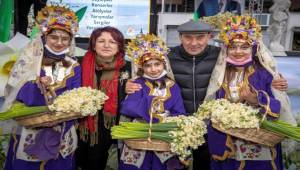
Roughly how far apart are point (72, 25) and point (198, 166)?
6.01 ft

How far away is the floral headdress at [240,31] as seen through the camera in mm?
3145

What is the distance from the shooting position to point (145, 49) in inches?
127

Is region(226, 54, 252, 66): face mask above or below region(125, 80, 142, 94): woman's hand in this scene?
above

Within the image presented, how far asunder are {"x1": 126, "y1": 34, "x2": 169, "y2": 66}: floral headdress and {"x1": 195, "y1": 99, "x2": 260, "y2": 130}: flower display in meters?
0.63

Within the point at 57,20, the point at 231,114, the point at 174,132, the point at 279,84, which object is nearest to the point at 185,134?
the point at 174,132

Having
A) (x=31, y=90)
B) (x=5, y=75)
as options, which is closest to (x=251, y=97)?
(x=31, y=90)

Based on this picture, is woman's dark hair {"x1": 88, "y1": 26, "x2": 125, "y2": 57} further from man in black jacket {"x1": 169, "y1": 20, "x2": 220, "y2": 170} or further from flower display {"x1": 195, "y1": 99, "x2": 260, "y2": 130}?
flower display {"x1": 195, "y1": 99, "x2": 260, "y2": 130}

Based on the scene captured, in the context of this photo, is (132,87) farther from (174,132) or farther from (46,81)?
(46,81)

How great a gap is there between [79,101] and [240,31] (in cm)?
147

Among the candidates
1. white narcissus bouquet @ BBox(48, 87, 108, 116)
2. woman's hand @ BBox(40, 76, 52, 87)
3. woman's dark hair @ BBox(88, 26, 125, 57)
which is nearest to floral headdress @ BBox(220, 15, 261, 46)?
woman's dark hair @ BBox(88, 26, 125, 57)

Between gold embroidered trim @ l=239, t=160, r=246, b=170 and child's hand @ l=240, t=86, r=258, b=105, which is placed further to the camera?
gold embroidered trim @ l=239, t=160, r=246, b=170

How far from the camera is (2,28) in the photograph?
5465 millimetres

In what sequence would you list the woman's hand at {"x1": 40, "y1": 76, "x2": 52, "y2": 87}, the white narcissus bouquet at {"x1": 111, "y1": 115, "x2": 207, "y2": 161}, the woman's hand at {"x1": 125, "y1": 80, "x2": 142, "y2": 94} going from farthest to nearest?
1. the woman's hand at {"x1": 125, "y1": 80, "x2": 142, "y2": 94}
2. the woman's hand at {"x1": 40, "y1": 76, "x2": 52, "y2": 87}
3. the white narcissus bouquet at {"x1": 111, "y1": 115, "x2": 207, "y2": 161}

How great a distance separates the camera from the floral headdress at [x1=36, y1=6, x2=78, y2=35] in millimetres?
3188
